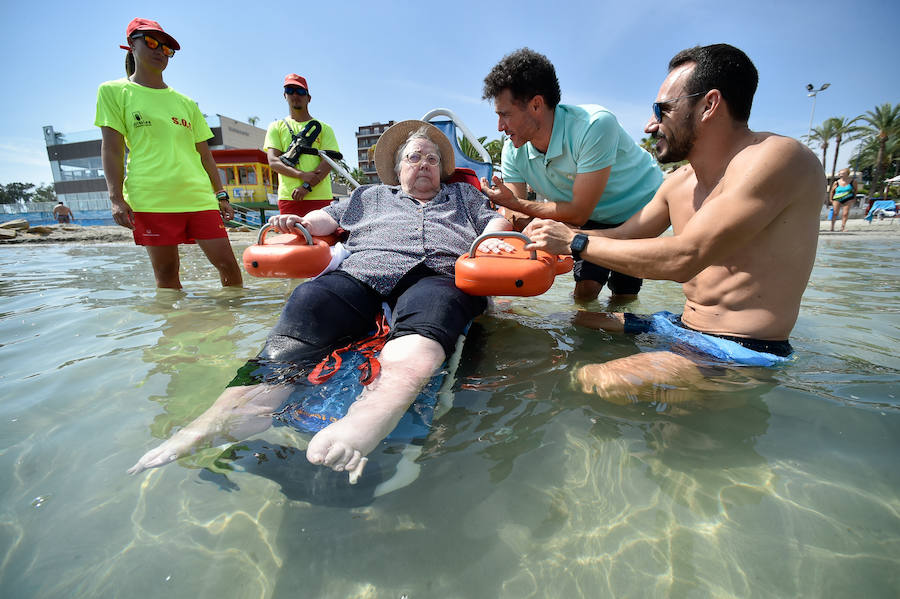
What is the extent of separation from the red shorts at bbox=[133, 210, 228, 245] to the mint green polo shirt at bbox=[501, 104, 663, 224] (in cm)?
276

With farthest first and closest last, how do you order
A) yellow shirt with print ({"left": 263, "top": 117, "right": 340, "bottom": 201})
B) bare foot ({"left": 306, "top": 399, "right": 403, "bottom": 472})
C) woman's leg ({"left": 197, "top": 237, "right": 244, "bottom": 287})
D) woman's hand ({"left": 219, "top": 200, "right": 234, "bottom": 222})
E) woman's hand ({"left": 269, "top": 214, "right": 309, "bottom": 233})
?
yellow shirt with print ({"left": 263, "top": 117, "right": 340, "bottom": 201}) < woman's hand ({"left": 219, "top": 200, "right": 234, "bottom": 222}) < woman's leg ({"left": 197, "top": 237, "right": 244, "bottom": 287}) < woman's hand ({"left": 269, "top": 214, "right": 309, "bottom": 233}) < bare foot ({"left": 306, "top": 399, "right": 403, "bottom": 472})

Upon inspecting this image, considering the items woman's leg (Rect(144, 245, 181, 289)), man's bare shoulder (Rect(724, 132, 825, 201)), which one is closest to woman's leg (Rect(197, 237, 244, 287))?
woman's leg (Rect(144, 245, 181, 289))

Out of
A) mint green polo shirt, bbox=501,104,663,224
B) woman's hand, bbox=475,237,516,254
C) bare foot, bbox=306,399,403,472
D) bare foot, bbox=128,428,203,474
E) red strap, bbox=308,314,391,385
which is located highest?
mint green polo shirt, bbox=501,104,663,224

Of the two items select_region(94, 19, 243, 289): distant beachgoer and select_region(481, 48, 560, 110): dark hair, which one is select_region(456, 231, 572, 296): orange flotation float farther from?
select_region(94, 19, 243, 289): distant beachgoer

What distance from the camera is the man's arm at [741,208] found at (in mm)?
1697

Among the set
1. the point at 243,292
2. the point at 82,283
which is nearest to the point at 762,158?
the point at 243,292

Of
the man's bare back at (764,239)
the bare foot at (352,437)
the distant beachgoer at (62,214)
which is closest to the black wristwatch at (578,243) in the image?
the man's bare back at (764,239)

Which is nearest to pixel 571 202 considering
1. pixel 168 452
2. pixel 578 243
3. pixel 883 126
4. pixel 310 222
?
pixel 578 243

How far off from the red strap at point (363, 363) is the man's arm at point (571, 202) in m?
1.58

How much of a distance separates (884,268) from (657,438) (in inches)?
285

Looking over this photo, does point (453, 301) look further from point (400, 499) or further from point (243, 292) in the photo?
point (243, 292)

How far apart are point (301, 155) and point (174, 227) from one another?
1.56 meters

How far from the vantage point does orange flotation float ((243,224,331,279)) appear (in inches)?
91.4

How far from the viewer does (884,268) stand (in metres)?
6.04
